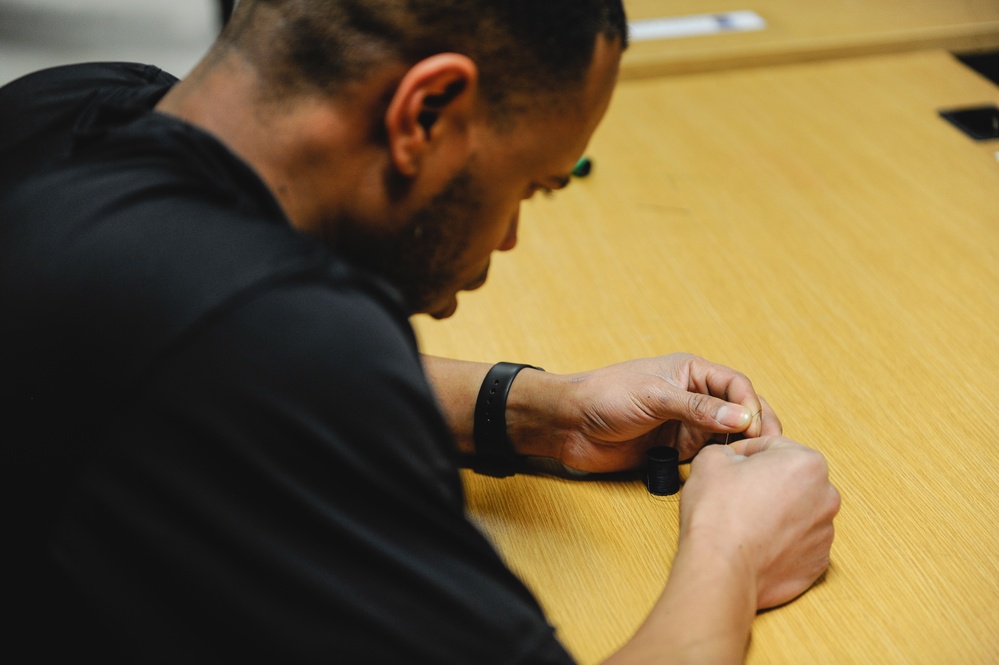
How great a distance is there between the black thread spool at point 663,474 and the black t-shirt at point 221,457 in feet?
1.12

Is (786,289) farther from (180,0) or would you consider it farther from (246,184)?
(180,0)

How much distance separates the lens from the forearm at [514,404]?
1002 millimetres

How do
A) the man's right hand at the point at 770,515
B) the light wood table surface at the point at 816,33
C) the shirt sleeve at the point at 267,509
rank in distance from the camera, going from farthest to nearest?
1. the light wood table surface at the point at 816,33
2. the man's right hand at the point at 770,515
3. the shirt sleeve at the point at 267,509

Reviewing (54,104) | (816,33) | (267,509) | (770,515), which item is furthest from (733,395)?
(816,33)

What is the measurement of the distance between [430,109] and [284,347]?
0.75ft

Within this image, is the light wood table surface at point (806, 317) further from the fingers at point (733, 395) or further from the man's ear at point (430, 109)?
the man's ear at point (430, 109)

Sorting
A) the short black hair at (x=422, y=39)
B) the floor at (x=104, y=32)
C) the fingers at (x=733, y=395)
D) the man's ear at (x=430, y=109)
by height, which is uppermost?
the short black hair at (x=422, y=39)

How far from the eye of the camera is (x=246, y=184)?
0.68 metres

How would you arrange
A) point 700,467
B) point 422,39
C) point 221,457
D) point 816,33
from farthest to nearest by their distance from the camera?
point 816,33 → point 700,467 → point 422,39 → point 221,457

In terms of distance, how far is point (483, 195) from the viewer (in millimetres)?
794

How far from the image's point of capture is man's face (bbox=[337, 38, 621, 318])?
0.77 metres

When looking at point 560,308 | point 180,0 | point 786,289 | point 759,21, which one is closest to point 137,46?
point 180,0

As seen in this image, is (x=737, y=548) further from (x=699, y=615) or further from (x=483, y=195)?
(x=483, y=195)

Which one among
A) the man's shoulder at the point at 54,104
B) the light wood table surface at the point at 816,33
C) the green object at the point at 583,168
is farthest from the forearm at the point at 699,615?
the light wood table surface at the point at 816,33
